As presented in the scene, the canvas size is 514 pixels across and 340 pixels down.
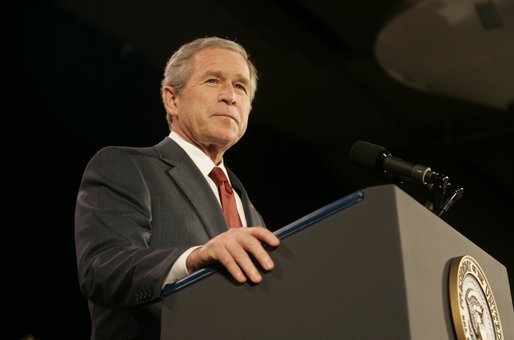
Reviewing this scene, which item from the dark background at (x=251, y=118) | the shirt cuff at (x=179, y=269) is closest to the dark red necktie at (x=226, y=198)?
the shirt cuff at (x=179, y=269)

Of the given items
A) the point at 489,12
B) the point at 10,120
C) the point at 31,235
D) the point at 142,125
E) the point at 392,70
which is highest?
the point at 392,70

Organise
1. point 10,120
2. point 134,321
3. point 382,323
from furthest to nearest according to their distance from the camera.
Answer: point 10,120 < point 134,321 < point 382,323

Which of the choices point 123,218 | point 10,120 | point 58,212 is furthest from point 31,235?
point 123,218

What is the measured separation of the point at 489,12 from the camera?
4109 mm

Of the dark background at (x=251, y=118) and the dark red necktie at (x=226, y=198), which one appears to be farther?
the dark background at (x=251, y=118)

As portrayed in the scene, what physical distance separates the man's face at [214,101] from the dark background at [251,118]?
2.02 metres

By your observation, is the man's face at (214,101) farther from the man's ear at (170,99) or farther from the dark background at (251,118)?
the dark background at (251,118)

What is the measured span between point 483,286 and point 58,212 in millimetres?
2905

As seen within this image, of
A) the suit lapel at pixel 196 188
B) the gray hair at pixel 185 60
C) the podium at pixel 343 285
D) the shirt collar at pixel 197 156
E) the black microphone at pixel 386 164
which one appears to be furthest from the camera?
the gray hair at pixel 185 60

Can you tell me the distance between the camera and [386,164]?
1351 mm

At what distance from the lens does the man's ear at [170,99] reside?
1.86m

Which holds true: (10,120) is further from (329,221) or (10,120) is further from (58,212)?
(329,221)

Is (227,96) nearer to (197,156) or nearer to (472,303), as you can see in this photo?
(197,156)

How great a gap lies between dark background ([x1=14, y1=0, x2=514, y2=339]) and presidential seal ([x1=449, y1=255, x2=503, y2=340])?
281 cm
